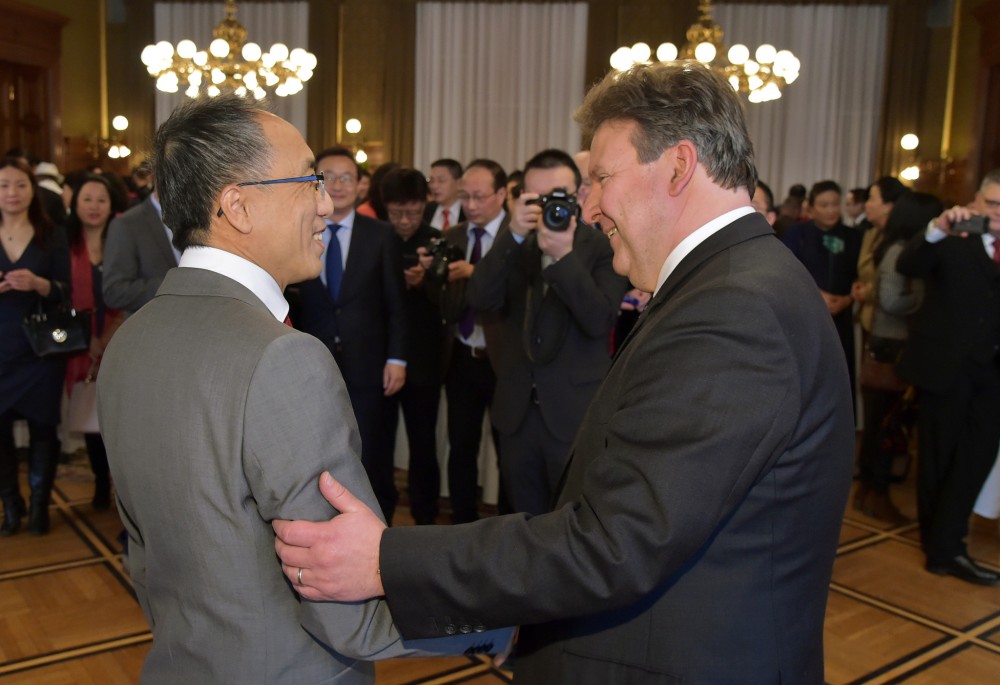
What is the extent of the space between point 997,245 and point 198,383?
367cm

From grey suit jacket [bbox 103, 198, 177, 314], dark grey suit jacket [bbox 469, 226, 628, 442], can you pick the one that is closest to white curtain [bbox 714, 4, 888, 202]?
dark grey suit jacket [bbox 469, 226, 628, 442]

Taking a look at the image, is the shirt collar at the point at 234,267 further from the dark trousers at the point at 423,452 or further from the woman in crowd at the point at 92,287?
the woman in crowd at the point at 92,287

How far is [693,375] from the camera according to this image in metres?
1.05

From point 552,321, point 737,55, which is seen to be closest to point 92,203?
point 552,321

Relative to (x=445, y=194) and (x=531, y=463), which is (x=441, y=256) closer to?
(x=531, y=463)

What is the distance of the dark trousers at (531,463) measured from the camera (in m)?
3.00

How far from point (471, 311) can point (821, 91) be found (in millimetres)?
9929

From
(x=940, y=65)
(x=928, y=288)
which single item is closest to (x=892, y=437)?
(x=928, y=288)

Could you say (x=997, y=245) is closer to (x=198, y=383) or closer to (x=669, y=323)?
(x=669, y=323)

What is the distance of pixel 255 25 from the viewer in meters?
12.5

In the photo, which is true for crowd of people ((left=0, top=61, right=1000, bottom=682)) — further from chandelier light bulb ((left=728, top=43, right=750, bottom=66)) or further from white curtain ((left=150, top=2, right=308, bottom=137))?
white curtain ((left=150, top=2, right=308, bottom=137))

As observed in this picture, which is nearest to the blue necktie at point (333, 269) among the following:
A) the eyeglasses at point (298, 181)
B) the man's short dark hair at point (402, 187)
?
the man's short dark hair at point (402, 187)

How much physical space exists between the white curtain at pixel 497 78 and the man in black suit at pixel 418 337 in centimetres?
861

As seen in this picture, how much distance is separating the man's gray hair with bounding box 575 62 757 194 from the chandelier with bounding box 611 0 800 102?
16.9 feet
